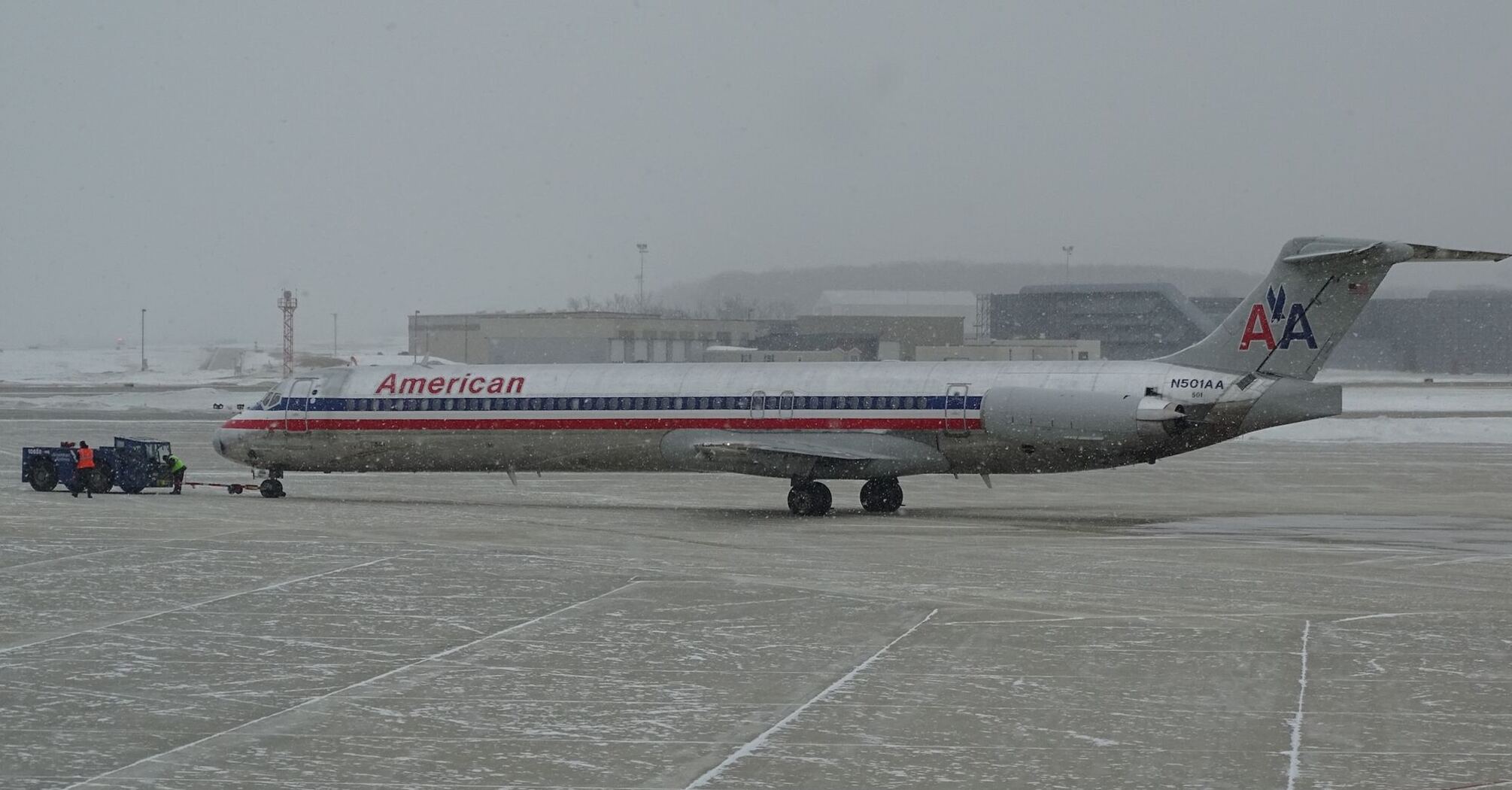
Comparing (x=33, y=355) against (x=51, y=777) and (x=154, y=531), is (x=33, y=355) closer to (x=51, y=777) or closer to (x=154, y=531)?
(x=154, y=531)

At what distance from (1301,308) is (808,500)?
9740mm

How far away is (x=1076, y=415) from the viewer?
27.9 meters

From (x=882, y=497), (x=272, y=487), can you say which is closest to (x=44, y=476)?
(x=272, y=487)

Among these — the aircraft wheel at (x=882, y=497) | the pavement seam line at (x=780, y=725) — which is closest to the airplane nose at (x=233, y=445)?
the aircraft wheel at (x=882, y=497)

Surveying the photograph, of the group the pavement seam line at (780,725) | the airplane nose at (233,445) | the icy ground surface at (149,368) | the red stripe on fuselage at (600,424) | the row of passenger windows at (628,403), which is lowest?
the pavement seam line at (780,725)

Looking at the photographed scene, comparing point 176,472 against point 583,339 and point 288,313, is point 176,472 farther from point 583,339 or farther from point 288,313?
point 288,313

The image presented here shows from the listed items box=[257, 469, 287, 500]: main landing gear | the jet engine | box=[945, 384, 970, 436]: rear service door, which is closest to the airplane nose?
box=[257, 469, 287, 500]: main landing gear

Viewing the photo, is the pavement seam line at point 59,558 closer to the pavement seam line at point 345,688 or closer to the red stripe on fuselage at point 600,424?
the pavement seam line at point 345,688

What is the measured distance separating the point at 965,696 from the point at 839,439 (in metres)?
17.5

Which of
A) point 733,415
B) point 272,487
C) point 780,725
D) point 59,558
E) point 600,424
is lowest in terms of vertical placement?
point 780,725

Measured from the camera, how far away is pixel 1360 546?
23.9m

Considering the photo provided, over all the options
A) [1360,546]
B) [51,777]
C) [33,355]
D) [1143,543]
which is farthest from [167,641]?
[33,355]

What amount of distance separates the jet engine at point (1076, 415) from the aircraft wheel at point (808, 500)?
362cm

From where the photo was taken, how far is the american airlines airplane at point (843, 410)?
26984 mm
